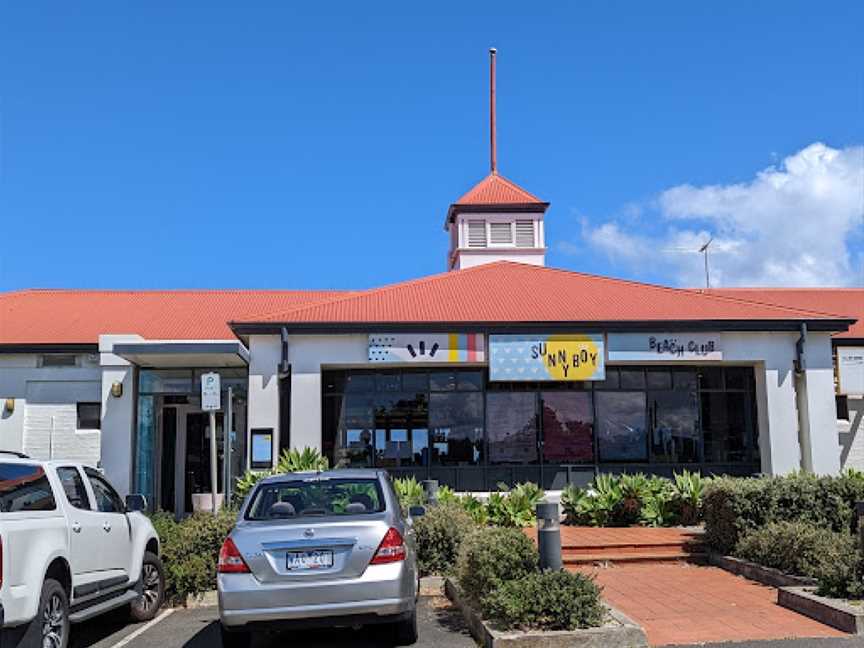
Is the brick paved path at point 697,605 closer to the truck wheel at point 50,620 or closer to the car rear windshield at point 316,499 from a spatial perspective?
the car rear windshield at point 316,499

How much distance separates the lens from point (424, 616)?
30.2 ft

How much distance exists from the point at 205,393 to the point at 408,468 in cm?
837

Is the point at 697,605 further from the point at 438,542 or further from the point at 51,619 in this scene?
the point at 51,619

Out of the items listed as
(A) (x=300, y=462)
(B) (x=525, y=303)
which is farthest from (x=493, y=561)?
(B) (x=525, y=303)

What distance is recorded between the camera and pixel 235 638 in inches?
292

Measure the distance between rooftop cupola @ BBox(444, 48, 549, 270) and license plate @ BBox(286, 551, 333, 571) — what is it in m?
20.9

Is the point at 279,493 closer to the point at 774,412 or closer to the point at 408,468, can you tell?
the point at 408,468

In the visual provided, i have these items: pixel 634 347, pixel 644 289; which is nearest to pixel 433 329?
pixel 634 347

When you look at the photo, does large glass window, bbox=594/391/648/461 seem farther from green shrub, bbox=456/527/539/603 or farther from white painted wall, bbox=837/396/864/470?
green shrub, bbox=456/527/539/603

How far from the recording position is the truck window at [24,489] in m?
7.05

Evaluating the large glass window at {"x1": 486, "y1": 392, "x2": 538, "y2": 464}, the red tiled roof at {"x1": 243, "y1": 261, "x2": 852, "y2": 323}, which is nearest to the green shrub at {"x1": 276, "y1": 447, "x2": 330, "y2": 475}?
the red tiled roof at {"x1": 243, "y1": 261, "x2": 852, "y2": 323}

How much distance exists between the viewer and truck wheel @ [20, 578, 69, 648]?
21.4ft

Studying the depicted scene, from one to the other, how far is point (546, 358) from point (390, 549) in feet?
36.1

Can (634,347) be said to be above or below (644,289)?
below
